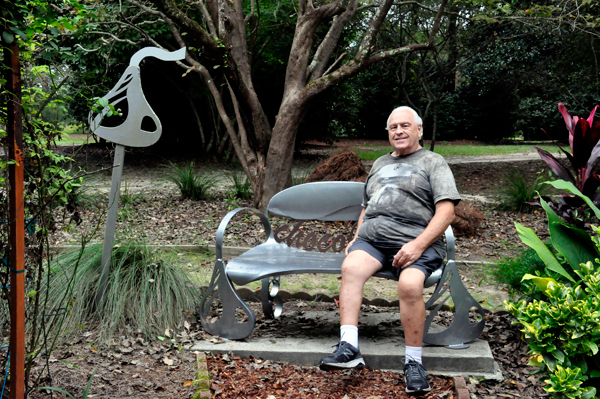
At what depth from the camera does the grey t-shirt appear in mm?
3219

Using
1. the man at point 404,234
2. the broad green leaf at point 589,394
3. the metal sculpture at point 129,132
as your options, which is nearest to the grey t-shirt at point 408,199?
the man at point 404,234

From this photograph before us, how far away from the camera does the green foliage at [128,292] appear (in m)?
3.34

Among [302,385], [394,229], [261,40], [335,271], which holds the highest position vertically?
[261,40]

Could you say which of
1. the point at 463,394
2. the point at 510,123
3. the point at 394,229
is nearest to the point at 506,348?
the point at 463,394

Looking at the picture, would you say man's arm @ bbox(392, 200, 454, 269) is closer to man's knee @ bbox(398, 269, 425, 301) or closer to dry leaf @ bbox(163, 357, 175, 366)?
man's knee @ bbox(398, 269, 425, 301)

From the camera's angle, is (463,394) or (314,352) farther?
(314,352)

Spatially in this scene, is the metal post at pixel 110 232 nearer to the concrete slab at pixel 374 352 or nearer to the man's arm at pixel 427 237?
the concrete slab at pixel 374 352

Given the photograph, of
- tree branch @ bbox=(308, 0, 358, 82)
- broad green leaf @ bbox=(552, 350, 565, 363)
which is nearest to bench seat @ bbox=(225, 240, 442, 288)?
broad green leaf @ bbox=(552, 350, 565, 363)

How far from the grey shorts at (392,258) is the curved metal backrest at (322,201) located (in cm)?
64

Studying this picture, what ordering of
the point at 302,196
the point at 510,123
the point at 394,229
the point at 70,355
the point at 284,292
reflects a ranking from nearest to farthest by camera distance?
the point at 70,355, the point at 394,229, the point at 302,196, the point at 284,292, the point at 510,123

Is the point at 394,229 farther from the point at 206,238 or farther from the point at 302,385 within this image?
the point at 206,238

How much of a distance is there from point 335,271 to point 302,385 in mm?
688

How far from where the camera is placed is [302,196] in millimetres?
4020

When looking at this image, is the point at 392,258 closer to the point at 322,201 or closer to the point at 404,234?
the point at 404,234
